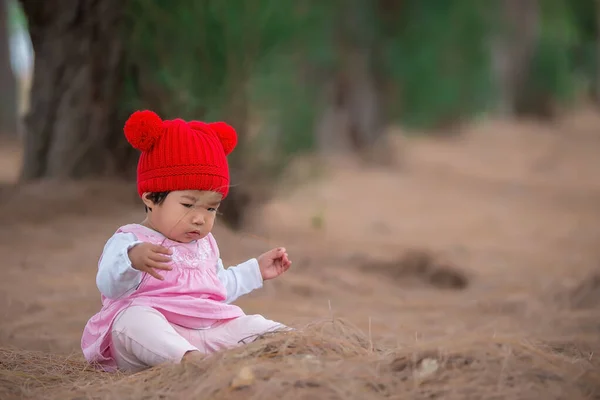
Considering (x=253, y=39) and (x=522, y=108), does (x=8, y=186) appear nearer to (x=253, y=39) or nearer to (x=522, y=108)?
(x=253, y=39)

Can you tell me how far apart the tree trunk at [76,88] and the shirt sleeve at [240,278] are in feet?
10.8

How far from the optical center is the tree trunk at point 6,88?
47.9ft

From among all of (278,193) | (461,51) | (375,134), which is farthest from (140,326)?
(461,51)

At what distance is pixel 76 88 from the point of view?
639 centimetres

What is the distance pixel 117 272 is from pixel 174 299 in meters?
0.26

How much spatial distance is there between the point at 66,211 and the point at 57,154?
580 millimetres

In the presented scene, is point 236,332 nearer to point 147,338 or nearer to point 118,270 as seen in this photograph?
point 147,338

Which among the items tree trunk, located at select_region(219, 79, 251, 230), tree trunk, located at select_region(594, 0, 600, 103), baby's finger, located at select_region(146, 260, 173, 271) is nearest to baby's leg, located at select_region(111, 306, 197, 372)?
baby's finger, located at select_region(146, 260, 173, 271)

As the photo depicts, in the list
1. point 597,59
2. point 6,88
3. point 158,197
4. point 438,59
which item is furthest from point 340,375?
point 597,59

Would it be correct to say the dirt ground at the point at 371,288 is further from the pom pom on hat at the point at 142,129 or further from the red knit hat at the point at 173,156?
the pom pom on hat at the point at 142,129

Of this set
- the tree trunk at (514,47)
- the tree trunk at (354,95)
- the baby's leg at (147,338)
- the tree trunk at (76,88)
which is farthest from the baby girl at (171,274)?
the tree trunk at (514,47)

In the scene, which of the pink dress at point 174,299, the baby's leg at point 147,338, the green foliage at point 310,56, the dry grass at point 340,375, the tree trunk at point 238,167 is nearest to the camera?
the dry grass at point 340,375

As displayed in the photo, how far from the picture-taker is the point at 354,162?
14.6 m

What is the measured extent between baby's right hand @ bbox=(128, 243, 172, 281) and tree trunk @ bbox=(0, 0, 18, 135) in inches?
496
